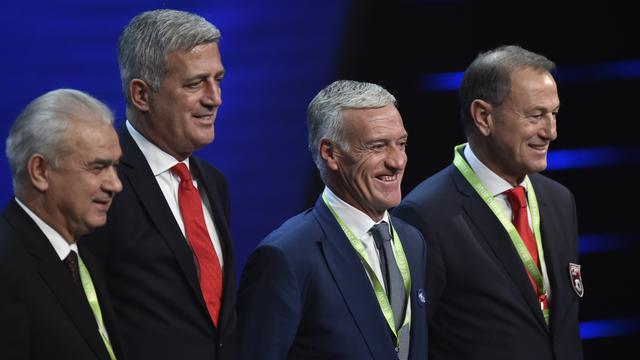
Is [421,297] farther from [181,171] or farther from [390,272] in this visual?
[181,171]

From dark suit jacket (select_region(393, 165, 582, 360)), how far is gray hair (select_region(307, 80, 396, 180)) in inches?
19.3

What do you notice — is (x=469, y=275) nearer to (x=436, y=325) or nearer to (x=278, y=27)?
(x=436, y=325)

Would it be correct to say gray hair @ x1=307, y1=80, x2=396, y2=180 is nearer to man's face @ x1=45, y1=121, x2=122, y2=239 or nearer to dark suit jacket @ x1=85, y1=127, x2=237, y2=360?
dark suit jacket @ x1=85, y1=127, x2=237, y2=360

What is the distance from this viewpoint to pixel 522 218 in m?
4.01

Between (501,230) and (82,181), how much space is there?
145cm

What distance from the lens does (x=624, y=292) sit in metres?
5.50

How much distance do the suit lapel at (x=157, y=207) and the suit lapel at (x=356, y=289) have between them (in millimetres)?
397

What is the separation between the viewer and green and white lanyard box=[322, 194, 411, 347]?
3508mm

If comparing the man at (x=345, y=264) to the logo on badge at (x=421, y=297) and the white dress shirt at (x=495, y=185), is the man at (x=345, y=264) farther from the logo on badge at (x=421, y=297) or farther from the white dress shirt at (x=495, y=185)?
the white dress shirt at (x=495, y=185)

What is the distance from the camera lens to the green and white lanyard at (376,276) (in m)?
3.51

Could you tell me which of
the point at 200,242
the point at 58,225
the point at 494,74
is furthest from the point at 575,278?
the point at 58,225

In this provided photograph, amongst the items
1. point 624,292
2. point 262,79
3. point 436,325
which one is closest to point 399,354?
point 436,325

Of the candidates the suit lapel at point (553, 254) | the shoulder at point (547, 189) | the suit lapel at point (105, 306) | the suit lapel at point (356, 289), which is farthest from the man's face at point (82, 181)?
the shoulder at point (547, 189)

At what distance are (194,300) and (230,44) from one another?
153 centimetres
